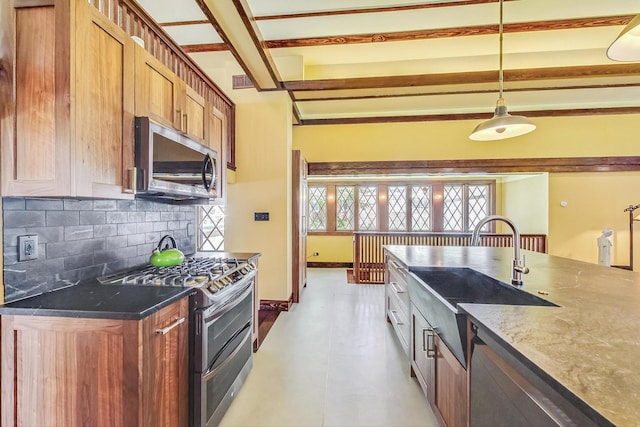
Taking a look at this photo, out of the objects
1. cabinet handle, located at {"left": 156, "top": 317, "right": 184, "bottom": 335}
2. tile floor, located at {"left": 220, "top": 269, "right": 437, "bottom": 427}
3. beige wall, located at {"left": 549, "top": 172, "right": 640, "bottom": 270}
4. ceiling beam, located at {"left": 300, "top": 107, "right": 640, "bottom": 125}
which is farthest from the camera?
beige wall, located at {"left": 549, "top": 172, "right": 640, "bottom": 270}

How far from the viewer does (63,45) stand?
1.10 meters

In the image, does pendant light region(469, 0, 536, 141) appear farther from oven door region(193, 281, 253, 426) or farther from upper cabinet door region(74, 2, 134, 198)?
upper cabinet door region(74, 2, 134, 198)

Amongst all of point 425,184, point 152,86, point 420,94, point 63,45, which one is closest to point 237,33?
point 152,86

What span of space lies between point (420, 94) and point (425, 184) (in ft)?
9.94

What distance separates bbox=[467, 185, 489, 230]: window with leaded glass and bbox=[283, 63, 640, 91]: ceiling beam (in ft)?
11.7

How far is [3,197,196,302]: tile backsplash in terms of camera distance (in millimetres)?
1198

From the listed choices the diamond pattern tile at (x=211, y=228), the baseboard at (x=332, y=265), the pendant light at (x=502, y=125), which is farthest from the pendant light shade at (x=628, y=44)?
the baseboard at (x=332, y=265)

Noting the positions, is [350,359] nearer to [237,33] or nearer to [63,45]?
[63,45]

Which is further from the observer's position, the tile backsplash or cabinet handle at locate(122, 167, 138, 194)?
cabinet handle at locate(122, 167, 138, 194)

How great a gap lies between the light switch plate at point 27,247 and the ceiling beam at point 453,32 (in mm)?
2829

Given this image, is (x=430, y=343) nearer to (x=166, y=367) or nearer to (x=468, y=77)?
(x=166, y=367)

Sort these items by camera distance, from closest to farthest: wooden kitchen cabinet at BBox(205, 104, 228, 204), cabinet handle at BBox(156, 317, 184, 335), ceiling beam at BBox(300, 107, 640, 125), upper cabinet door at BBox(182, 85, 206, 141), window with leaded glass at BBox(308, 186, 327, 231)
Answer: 1. cabinet handle at BBox(156, 317, 184, 335)
2. upper cabinet door at BBox(182, 85, 206, 141)
3. wooden kitchen cabinet at BBox(205, 104, 228, 204)
4. ceiling beam at BBox(300, 107, 640, 125)
5. window with leaded glass at BBox(308, 186, 327, 231)

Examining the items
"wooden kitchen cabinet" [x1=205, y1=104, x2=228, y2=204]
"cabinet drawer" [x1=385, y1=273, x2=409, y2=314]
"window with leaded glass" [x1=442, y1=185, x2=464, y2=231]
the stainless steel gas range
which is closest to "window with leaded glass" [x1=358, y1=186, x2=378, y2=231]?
"window with leaded glass" [x1=442, y1=185, x2=464, y2=231]

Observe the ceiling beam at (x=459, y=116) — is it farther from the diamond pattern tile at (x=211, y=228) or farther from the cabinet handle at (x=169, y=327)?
the cabinet handle at (x=169, y=327)
